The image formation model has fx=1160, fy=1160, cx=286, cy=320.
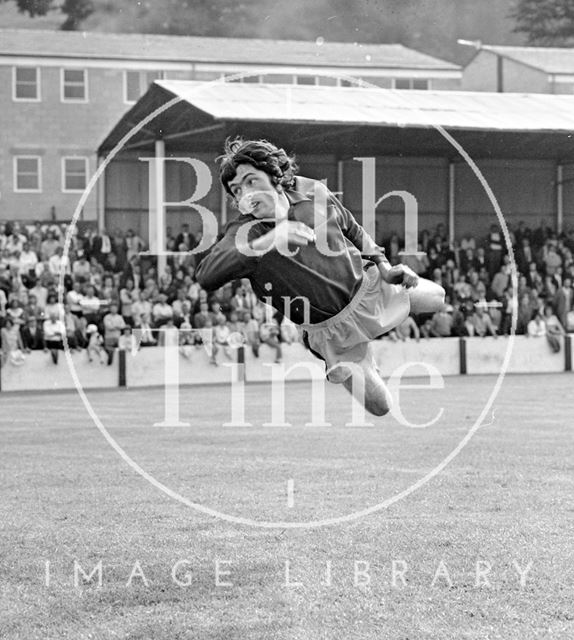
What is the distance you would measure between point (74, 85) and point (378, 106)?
52.2ft

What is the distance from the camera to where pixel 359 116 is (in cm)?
2617

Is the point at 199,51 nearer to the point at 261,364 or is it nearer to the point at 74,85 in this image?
the point at 74,85

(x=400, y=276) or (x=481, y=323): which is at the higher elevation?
(x=400, y=276)

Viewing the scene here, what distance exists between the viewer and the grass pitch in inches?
250

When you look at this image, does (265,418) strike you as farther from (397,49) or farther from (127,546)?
(397,49)

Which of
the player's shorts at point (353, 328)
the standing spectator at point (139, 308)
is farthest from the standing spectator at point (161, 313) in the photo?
the player's shorts at point (353, 328)

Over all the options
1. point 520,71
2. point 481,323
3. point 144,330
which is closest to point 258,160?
point 144,330

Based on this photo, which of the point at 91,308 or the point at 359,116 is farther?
the point at 359,116

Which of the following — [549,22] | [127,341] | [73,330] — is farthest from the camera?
[549,22]

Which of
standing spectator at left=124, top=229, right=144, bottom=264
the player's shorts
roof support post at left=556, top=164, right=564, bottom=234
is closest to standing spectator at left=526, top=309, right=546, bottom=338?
standing spectator at left=124, top=229, right=144, bottom=264

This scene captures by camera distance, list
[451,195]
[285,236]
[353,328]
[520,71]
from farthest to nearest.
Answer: [520,71], [451,195], [353,328], [285,236]

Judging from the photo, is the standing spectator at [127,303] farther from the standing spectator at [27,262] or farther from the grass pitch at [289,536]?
the grass pitch at [289,536]

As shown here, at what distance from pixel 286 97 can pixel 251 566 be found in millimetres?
21882

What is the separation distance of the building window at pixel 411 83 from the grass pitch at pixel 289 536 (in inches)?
1156
